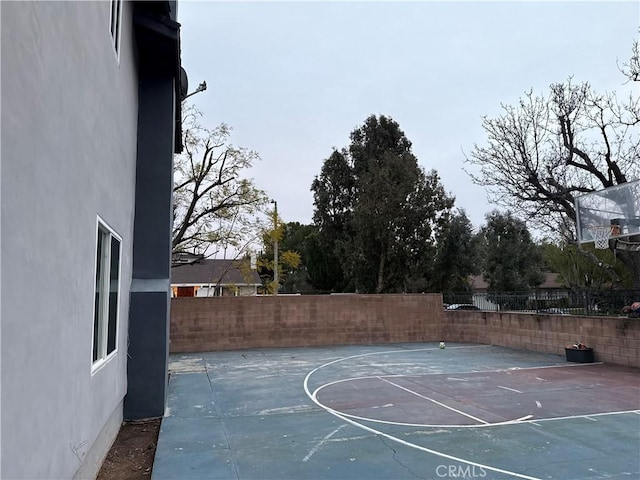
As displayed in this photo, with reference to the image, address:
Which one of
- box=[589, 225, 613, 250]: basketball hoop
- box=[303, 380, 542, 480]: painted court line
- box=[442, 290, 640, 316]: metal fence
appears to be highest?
box=[589, 225, 613, 250]: basketball hoop

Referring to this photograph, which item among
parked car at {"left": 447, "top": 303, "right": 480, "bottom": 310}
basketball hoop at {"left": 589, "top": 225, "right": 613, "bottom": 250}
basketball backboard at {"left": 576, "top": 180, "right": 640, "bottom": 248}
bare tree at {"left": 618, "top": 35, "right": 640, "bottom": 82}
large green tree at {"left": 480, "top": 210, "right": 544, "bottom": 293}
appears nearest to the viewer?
basketball backboard at {"left": 576, "top": 180, "right": 640, "bottom": 248}

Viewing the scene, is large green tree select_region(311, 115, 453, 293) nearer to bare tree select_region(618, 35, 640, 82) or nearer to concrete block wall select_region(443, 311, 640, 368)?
Answer: concrete block wall select_region(443, 311, 640, 368)

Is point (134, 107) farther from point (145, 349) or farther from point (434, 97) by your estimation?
point (434, 97)

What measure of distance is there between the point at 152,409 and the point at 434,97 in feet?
47.8

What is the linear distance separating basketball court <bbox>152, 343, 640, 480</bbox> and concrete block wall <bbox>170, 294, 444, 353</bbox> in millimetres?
3017

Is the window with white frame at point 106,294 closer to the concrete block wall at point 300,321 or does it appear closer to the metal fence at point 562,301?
the concrete block wall at point 300,321

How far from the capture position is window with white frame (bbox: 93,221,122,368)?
424 centimetres

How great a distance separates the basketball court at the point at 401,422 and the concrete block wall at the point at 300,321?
3.02 metres

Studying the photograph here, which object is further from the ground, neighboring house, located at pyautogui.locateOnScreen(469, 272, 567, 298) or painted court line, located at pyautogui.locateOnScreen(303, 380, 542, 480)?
neighboring house, located at pyautogui.locateOnScreen(469, 272, 567, 298)

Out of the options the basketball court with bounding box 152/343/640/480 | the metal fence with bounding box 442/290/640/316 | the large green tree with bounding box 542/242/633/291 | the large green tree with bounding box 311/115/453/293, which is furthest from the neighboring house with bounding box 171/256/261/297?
the basketball court with bounding box 152/343/640/480

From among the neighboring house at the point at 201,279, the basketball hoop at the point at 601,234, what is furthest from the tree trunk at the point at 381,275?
the basketball hoop at the point at 601,234

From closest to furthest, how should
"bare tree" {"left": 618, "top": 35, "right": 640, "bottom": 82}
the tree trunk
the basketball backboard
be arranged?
the basketball backboard
"bare tree" {"left": 618, "top": 35, "right": 640, "bottom": 82}
the tree trunk

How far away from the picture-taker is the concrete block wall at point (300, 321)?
45.7 ft

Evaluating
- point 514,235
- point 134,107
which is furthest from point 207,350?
point 514,235
